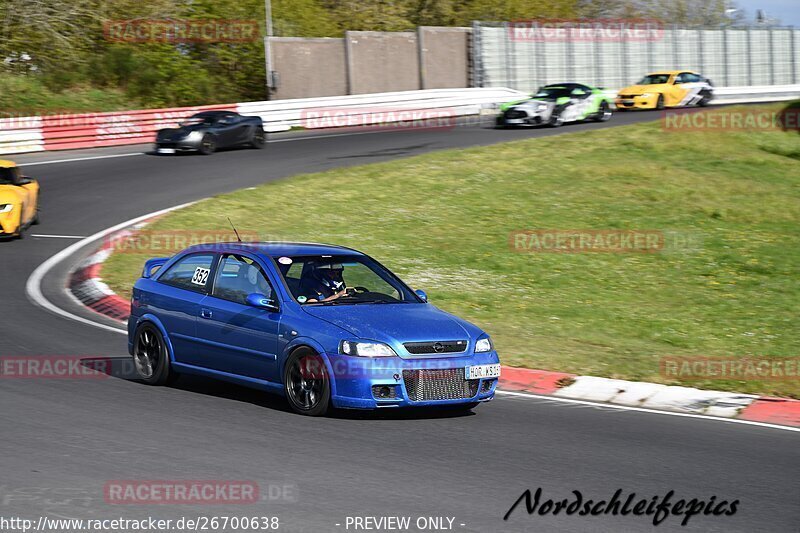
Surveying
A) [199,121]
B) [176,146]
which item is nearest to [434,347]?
[176,146]

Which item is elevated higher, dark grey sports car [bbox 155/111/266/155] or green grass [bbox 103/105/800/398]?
dark grey sports car [bbox 155/111/266/155]

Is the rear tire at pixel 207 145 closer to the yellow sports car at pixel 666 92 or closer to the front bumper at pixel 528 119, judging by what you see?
the front bumper at pixel 528 119

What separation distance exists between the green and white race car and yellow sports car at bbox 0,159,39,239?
17660mm

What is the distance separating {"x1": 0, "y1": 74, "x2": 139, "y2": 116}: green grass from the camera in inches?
1447

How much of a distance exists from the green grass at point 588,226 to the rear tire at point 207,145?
225 inches

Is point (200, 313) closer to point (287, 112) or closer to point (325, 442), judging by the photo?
point (325, 442)

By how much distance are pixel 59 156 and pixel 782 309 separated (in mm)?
21199

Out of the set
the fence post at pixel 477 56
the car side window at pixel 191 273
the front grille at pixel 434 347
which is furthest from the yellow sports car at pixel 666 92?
the front grille at pixel 434 347

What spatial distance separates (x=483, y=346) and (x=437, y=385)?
617 millimetres

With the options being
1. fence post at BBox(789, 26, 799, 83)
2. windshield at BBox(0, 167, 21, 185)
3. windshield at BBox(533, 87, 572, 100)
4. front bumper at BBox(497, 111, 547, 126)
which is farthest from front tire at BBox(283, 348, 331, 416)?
fence post at BBox(789, 26, 799, 83)

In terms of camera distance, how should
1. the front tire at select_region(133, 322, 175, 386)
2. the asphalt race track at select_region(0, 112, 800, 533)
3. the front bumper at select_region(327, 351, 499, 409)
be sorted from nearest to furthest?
the asphalt race track at select_region(0, 112, 800, 533), the front bumper at select_region(327, 351, 499, 409), the front tire at select_region(133, 322, 175, 386)

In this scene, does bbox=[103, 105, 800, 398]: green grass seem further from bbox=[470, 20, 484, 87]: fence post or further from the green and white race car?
bbox=[470, 20, 484, 87]: fence post

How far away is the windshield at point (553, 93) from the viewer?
1362 inches

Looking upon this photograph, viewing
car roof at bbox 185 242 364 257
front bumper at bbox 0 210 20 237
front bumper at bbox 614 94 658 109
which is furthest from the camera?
front bumper at bbox 614 94 658 109
